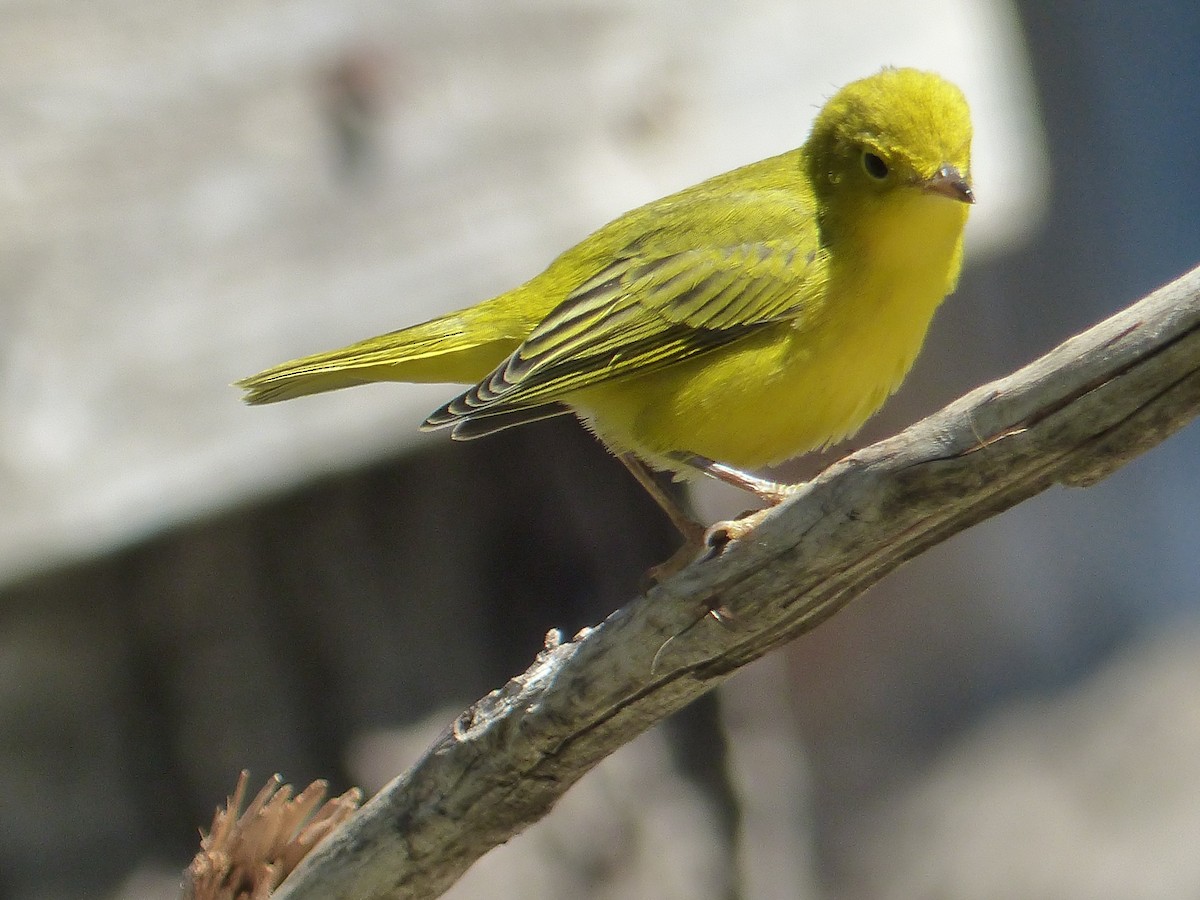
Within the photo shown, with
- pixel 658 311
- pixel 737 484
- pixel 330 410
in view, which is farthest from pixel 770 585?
pixel 330 410

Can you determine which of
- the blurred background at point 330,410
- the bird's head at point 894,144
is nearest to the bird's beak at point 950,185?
the bird's head at point 894,144

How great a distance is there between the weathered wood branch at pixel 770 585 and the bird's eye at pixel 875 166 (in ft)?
4.09

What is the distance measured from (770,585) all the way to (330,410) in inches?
79.2

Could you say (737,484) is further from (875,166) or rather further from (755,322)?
(875,166)

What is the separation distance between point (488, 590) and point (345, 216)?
1.22 m

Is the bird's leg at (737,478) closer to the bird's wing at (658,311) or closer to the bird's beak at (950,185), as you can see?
the bird's wing at (658,311)

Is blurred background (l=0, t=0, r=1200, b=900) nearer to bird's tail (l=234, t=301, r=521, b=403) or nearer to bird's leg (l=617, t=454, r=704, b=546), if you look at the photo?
bird's tail (l=234, t=301, r=521, b=403)

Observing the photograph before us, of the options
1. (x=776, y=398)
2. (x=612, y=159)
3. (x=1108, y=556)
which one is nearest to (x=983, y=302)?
(x=1108, y=556)

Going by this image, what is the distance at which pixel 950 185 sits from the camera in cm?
308

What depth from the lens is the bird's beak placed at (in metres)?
3.05

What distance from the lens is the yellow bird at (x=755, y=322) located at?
10.4 ft

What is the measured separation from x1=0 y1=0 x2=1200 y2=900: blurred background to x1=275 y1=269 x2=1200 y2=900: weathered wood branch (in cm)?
159

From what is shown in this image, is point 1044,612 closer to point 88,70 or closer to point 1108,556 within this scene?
point 1108,556

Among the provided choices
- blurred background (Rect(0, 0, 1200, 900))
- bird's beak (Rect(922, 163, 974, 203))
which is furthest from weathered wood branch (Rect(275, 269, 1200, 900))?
blurred background (Rect(0, 0, 1200, 900))
